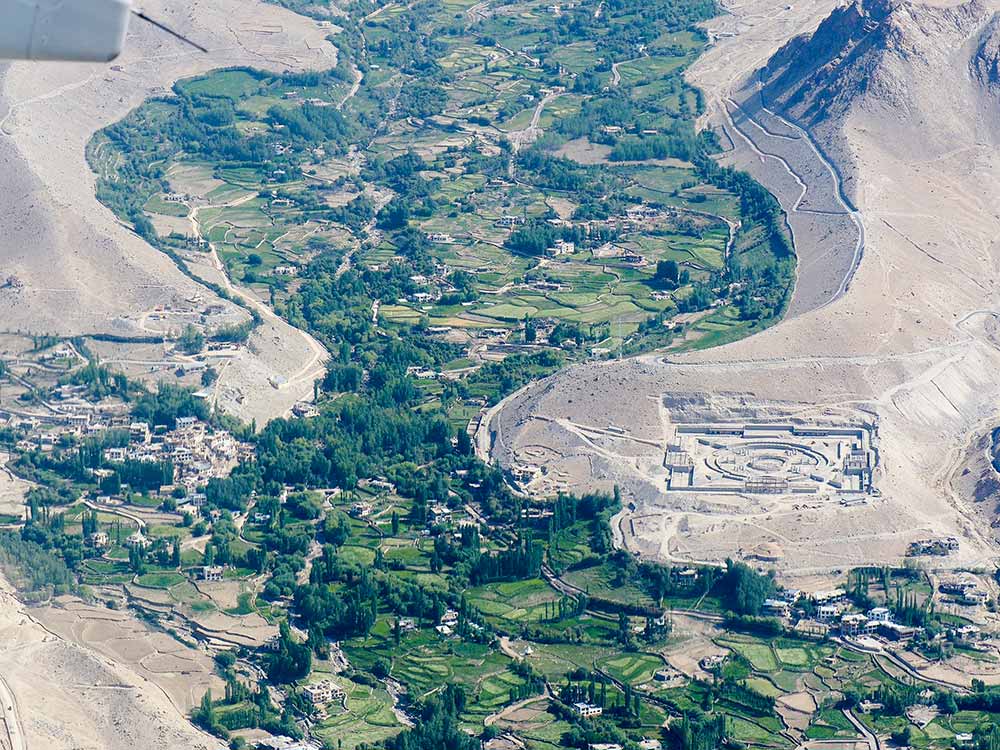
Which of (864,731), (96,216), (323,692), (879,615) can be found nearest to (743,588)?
(879,615)

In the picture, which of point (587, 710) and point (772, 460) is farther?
point (772, 460)

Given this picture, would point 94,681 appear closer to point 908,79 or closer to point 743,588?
Answer: point 743,588

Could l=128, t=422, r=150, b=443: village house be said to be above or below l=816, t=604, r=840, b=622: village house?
below

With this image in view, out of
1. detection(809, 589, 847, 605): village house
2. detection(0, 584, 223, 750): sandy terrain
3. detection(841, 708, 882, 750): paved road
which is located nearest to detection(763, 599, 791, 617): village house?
detection(809, 589, 847, 605): village house

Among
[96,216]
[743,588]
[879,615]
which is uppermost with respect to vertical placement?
[879,615]

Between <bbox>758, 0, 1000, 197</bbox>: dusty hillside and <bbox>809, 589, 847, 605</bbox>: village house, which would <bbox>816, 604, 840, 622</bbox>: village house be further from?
<bbox>758, 0, 1000, 197</bbox>: dusty hillside

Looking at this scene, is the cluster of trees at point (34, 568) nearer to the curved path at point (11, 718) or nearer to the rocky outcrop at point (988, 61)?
the curved path at point (11, 718)
